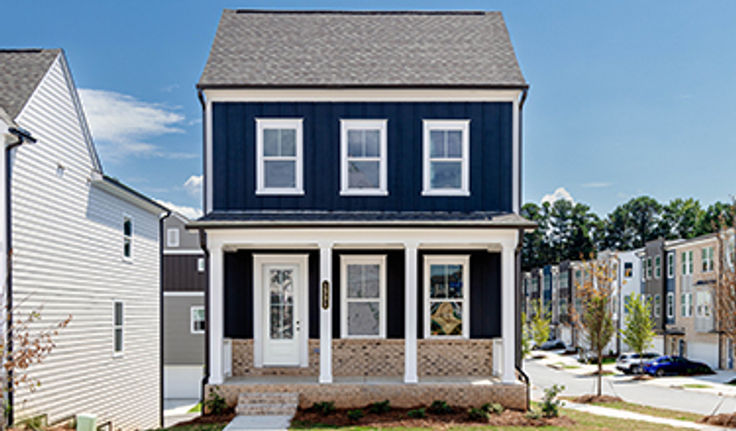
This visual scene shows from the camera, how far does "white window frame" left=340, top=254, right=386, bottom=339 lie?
1527 cm

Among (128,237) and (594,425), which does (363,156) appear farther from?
(128,237)

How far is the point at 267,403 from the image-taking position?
13.3 meters

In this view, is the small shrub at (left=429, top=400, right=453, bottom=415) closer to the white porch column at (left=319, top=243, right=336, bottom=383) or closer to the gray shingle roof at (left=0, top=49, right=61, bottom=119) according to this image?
the white porch column at (left=319, top=243, right=336, bottom=383)

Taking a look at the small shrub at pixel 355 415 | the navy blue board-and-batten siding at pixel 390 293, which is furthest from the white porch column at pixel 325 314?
the navy blue board-and-batten siding at pixel 390 293

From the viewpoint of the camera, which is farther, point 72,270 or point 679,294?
point 679,294

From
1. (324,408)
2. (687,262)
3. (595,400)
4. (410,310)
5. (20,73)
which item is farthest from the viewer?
(687,262)

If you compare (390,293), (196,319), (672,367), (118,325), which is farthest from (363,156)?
(672,367)

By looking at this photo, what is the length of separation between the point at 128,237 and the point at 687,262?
34273 millimetres

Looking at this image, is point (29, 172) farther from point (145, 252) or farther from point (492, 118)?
point (492, 118)

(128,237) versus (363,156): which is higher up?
(363,156)

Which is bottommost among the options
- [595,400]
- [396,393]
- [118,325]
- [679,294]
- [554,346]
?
[554,346]

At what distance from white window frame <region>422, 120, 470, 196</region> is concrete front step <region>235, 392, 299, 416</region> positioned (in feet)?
16.9

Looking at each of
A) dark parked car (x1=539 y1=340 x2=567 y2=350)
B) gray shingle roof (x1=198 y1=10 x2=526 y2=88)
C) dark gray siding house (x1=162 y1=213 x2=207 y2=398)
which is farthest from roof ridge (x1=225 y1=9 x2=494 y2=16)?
dark parked car (x1=539 y1=340 x2=567 y2=350)

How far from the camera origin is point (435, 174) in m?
14.9
